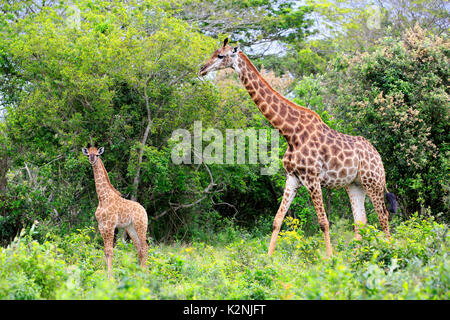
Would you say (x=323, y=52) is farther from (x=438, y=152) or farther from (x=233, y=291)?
(x=233, y=291)

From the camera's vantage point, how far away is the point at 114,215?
889 centimetres

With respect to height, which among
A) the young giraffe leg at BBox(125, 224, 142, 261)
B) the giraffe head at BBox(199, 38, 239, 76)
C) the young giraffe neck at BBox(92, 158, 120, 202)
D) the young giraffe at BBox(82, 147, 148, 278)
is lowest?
the young giraffe leg at BBox(125, 224, 142, 261)

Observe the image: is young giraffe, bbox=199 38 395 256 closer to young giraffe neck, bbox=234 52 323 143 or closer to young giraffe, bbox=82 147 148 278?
young giraffe neck, bbox=234 52 323 143

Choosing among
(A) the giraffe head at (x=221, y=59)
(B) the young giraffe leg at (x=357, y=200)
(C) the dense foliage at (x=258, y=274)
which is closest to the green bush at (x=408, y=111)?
(B) the young giraffe leg at (x=357, y=200)

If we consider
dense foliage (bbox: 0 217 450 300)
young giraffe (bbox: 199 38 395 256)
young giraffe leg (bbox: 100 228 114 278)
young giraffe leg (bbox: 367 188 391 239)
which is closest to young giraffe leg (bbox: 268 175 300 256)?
young giraffe (bbox: 199 38 395 256)

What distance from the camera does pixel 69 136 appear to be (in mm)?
12586

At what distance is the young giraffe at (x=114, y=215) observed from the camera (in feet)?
29.1

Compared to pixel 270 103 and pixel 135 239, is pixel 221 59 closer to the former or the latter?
pixel 270 103

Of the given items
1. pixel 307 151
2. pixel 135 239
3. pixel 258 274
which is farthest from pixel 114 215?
pixel 307 151

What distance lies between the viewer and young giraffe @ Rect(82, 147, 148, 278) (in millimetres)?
8859

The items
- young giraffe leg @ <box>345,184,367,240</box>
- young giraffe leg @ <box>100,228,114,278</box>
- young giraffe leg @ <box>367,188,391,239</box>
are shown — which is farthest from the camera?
young giraffe leg @ <box>345,184,367,240</box>

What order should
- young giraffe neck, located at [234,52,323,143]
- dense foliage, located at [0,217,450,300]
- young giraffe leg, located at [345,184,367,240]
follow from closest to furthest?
dense foliage, located at [0,217,450,300] < young giraffe neck, located at [234,52,323,143] < young giraffe leg, located at [345,184,367,240]

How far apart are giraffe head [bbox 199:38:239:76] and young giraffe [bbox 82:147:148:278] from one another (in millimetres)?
2280

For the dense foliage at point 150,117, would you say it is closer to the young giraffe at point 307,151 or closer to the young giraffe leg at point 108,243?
the young giraffe at point 307,151
